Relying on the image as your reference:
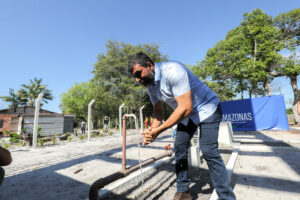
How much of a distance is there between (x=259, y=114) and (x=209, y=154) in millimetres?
9266

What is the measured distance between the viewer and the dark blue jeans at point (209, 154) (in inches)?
50.6

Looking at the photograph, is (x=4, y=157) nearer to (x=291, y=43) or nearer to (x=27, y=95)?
(x=291, y=43)

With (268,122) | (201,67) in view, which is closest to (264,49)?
(201,67)

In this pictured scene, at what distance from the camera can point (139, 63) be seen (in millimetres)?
1377

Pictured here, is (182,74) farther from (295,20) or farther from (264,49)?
(295,20)

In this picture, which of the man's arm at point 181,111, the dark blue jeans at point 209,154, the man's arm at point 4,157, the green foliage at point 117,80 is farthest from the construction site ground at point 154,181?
the green foliage at point 117,80

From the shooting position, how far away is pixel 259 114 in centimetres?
848

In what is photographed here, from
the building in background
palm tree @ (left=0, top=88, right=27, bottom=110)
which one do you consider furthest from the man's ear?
palm tree @ (left=0, top=88, right=27, bottom=110)

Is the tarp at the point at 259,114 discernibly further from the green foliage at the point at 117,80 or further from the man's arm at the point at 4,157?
the green foliage at the point at 117,80

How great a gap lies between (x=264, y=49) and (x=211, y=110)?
622 inches

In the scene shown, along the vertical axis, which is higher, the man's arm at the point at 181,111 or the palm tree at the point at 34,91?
the palm tree at the point at 34,91

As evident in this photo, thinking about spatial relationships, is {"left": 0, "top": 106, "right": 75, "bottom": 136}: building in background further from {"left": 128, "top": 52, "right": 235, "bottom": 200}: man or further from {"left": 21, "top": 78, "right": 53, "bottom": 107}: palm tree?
{"left": 21, "top": 78, "right": 53, "bottom": 107}: palm tree

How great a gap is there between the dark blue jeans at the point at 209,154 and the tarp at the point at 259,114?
29.2 ft

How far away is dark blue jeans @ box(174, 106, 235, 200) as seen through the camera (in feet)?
4.22
